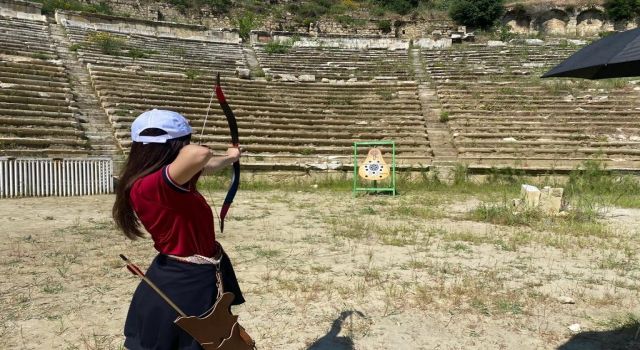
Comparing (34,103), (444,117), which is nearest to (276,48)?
(444,117)

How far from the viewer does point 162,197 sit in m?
2.00

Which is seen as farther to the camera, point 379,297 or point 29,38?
point 29,38

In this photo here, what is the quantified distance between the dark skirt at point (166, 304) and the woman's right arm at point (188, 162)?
421 mm

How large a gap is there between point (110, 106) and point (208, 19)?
16433mm

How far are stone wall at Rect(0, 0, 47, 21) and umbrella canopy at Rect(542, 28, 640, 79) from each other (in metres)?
24.0

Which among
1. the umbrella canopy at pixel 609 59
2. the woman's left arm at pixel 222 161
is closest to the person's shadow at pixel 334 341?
the woman's left arm at pixel 222 161

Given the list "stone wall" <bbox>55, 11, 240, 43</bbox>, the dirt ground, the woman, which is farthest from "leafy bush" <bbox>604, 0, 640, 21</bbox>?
the woman

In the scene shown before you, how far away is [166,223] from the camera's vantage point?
2.07 m

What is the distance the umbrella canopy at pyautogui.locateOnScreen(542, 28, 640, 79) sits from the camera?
267 centimetres

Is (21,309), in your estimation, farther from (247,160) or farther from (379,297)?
(247,160)

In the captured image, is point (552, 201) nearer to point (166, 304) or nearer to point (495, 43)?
point (166, 304)

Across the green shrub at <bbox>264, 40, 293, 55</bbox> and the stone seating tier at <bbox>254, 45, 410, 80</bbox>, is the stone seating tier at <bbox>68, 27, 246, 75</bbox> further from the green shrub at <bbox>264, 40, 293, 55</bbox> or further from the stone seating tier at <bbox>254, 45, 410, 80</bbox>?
the stone seating tier at <bbox>254, 45, 410, 80</bbox>

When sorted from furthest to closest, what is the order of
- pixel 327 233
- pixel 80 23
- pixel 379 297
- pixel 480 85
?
pixel 80 23, pixel 480 85, pixel 327 233, pixel 379 297

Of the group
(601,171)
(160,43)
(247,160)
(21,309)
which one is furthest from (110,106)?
(601,171)
